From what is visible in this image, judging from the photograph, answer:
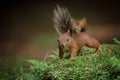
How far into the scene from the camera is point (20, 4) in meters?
6.91

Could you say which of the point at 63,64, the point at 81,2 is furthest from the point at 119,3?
the point at 63,64

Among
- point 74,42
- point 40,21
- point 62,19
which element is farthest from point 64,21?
point 40,21

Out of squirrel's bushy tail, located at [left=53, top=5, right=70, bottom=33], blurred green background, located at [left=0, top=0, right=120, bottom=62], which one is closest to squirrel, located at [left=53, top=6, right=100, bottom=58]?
squirrel's bushy tail, located at [left=53, top=5, right=70, bottom=33]

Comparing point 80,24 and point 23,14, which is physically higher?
point 23,14

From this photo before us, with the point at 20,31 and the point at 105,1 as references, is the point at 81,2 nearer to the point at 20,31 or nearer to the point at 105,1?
the point at 105,1

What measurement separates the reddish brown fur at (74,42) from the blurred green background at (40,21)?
2161mm

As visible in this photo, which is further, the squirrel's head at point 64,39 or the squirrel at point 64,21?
the squirrel at point 64,21

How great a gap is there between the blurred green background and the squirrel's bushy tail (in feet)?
6.97

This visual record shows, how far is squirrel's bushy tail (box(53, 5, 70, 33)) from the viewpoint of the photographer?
14.3ft

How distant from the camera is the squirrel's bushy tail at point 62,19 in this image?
14.3ft

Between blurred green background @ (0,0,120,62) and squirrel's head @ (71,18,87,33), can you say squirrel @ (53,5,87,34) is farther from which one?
blurred green background @ (0,0,120,62)

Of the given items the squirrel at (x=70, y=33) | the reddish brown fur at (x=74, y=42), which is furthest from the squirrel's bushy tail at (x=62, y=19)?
the reddish brown fur at (x=74, y=42)

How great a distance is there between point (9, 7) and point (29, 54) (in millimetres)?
1059

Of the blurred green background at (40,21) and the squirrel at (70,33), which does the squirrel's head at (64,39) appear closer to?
the squirrel at (70,33)
